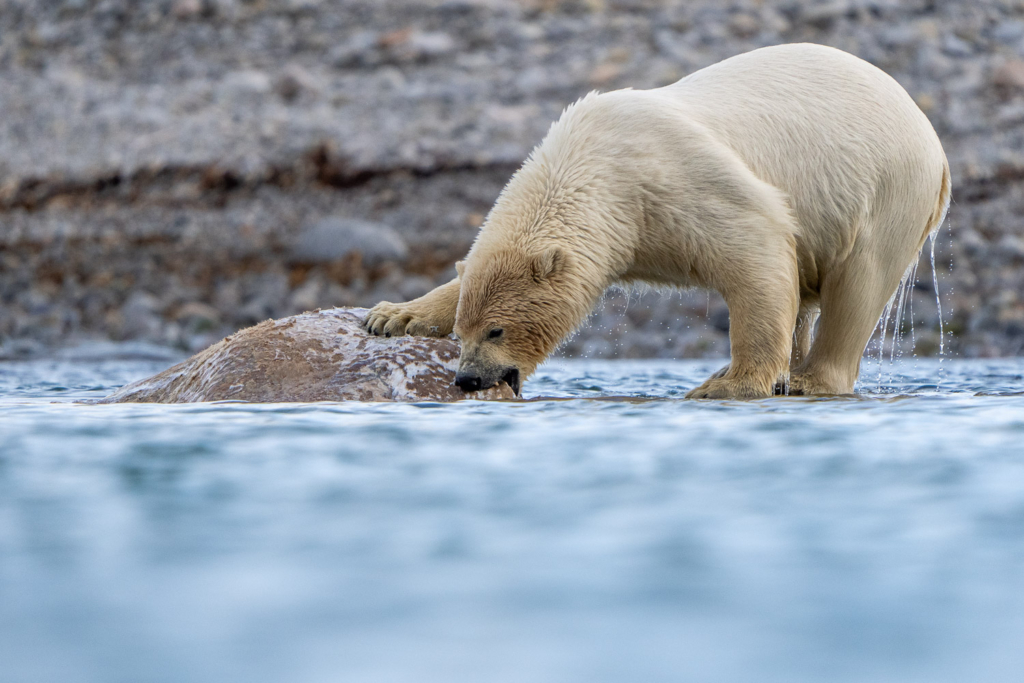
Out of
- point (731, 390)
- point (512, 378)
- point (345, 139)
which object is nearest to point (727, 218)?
point (731, 390)

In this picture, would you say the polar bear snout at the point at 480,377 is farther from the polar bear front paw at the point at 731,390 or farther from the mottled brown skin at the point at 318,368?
the polar bear front paw at the point at 731,390

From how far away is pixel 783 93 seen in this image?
5309 mm

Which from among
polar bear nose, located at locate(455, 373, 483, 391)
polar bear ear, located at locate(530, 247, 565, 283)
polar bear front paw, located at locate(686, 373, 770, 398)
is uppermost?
polar bear ear, located at locate(530, 247, 565, 283)

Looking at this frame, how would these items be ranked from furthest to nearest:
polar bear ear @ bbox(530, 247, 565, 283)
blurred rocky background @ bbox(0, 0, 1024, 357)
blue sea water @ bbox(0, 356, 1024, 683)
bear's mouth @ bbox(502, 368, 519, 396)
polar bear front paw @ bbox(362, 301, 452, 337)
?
blurred rocky background @ bbox(0, 0, 1024, 357) < polar bear front paw @ bbox(362, 301, 452, 337) < bear's mouth @ bbox(502, 368, 519, 396) < polar bear ear @ bbox(530, 247, 565, 283) < blue sea water @ bbox(0, 356, 1024, 683)

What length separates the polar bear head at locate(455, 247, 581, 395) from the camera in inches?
191

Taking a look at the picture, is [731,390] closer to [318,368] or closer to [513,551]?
[318,368]

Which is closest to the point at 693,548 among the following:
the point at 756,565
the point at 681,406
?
the point at 756,565

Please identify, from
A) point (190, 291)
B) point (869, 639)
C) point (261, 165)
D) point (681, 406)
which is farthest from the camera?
point (261, 165)

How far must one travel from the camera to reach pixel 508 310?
15.9 ft

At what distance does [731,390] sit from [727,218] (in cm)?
72

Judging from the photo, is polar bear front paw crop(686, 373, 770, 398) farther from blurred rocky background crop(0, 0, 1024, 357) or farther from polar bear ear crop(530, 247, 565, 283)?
blurred rocky background crop(0, 0, 1024, 357)

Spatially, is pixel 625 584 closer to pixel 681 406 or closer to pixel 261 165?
pixel 681 406

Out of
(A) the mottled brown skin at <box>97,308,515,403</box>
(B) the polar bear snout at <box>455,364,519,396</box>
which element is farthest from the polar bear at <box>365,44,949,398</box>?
(A) the mottled brown skin at <box>97,308,515,403</box>

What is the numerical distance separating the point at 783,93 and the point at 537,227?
54.1 inches
